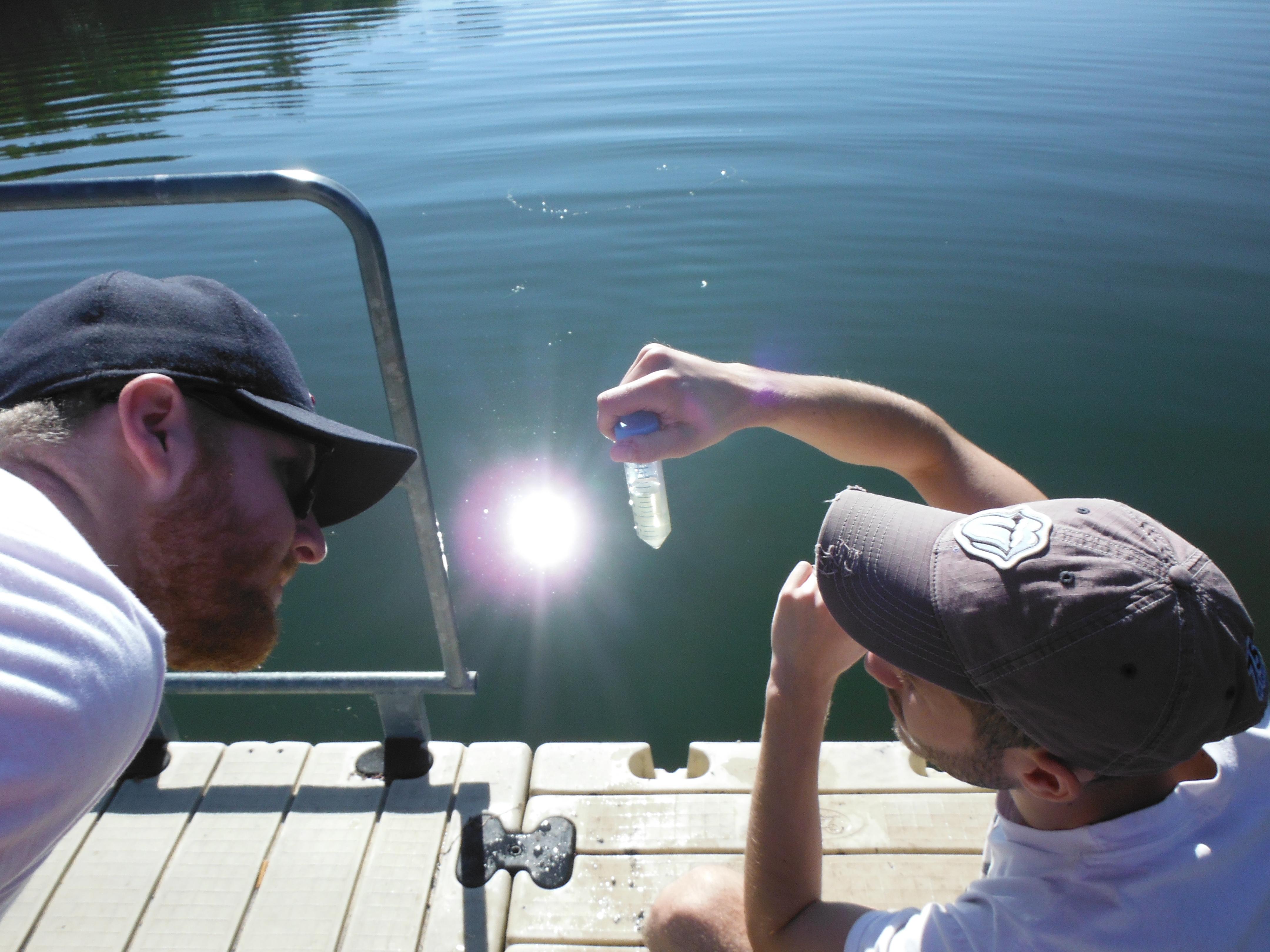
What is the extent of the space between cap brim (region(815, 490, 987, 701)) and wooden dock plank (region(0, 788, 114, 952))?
2.02 m

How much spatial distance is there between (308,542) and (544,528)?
3.40 meters

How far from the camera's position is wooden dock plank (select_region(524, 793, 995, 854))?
2363 millimetres

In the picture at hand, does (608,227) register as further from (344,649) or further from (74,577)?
(74,577)

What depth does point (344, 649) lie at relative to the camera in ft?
14.1

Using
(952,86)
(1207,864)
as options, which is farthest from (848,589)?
(952,86)

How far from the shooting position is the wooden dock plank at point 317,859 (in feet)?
7.20

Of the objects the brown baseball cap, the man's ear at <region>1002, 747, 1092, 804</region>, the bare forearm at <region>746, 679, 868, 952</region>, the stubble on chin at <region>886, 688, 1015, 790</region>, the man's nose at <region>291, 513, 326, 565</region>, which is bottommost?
the bare forearm at <region>746, 679, 868, 952</region>

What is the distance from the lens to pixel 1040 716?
136cm

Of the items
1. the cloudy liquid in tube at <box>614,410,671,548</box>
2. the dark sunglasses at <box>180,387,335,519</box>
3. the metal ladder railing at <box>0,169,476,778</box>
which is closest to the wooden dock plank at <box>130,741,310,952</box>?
the metal ladder railing at <box>0,169,476,778</box>

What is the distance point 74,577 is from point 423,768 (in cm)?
195

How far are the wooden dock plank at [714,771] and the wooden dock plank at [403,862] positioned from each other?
307 millimetres

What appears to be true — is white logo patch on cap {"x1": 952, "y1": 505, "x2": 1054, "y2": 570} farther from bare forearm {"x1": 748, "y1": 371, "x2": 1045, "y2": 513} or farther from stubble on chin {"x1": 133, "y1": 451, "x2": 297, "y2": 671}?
stubble on chin {"x1": 133, "y1": 451, "x2": 297, "y2": 671}

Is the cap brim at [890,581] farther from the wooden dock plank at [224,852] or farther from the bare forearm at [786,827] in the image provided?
the wooden dock plank at [224,852]

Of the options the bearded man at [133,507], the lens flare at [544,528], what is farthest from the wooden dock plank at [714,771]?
the lens flare at [544,528]
